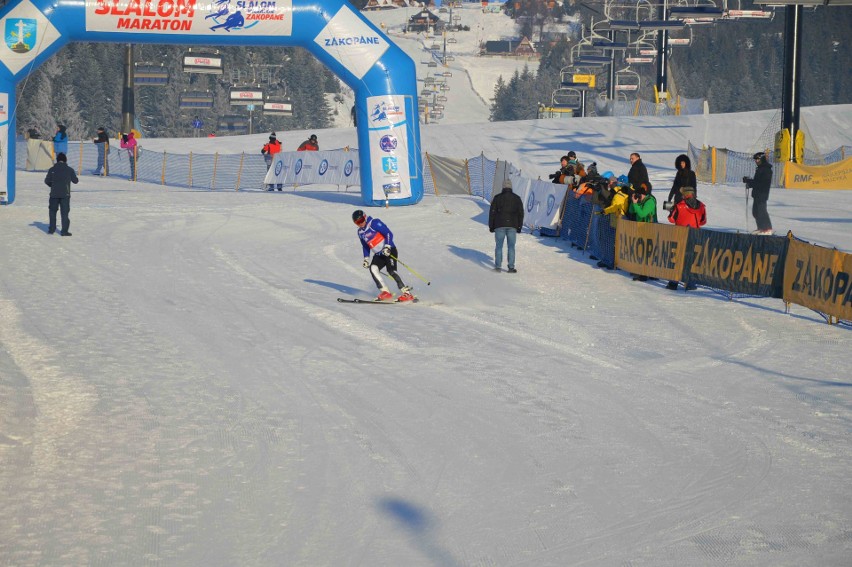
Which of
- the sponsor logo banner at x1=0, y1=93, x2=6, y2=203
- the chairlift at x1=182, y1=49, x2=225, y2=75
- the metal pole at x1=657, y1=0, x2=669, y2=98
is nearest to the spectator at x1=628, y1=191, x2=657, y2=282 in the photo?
the sponsor logo banner at x1=0, y1=93, x2=6, y2=203

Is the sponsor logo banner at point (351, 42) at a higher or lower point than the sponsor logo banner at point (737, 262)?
higher

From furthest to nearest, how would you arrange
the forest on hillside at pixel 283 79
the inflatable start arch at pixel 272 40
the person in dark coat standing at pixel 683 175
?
the forest on hillside at pixel 283 79
the inflatable start arch at pixel 272 40
the person in dark coat standing at pixel 683 175

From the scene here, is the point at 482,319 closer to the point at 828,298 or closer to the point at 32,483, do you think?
the point at 828,298

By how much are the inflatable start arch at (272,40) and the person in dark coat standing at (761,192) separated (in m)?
9.05

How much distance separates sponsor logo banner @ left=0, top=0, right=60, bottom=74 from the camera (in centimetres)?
2411

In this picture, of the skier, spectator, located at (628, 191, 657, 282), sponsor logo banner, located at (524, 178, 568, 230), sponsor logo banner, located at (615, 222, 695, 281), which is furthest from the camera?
sponsor logo banner, located at (524, 178, 568, 230)

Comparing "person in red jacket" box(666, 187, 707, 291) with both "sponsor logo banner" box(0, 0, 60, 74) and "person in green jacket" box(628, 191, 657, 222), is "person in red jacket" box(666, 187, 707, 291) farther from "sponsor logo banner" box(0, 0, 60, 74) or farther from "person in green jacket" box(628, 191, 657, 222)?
"sponsor logo banner" box(0, 0, 60, 74)

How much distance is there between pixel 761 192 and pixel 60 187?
41.3 ft

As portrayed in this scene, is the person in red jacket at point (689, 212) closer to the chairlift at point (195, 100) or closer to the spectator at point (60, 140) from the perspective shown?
the spectator at point (60, 140)

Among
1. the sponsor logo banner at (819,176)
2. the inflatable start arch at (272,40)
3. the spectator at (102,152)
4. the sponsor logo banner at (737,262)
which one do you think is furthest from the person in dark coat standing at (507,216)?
the spectator at (102,152)

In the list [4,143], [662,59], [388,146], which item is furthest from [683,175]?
[662,59]

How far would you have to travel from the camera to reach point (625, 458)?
820cm

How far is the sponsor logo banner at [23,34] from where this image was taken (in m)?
24.1

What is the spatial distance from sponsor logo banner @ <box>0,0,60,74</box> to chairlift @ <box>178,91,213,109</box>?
52.7 m
